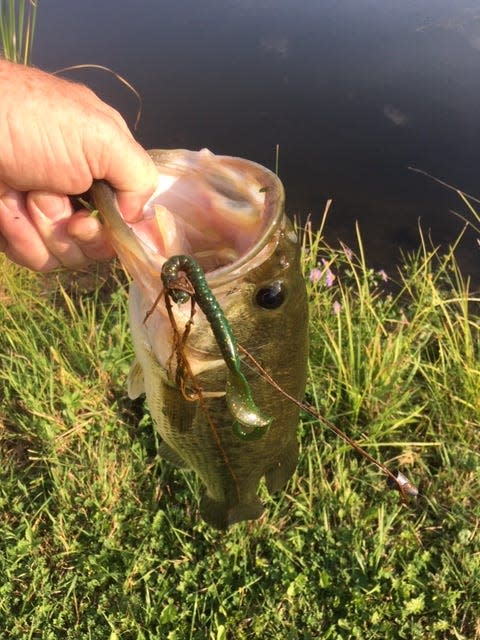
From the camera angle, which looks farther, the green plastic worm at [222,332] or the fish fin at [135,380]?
the fish fin at [135,380]

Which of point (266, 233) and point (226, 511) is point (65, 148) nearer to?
point (266, 233)

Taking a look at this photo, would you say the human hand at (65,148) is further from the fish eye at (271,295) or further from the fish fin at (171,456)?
the fish fin at (171,456)

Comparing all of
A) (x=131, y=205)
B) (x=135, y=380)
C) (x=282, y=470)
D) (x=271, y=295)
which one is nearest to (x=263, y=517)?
(x=282, y=470)

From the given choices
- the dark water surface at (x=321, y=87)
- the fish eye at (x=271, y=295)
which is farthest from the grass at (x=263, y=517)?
the dark water surface at (x=321, y=87)

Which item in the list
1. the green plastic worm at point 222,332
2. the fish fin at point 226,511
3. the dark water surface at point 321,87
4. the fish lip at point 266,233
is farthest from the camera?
the dark water surface at point 321,87

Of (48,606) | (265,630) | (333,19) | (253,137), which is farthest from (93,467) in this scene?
(333,19)

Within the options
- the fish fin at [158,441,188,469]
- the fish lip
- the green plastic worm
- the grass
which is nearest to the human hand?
the fish lip

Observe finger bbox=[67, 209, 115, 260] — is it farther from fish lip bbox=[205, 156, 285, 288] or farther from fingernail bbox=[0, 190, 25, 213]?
fish lip bbox=[205, 156, 285, 288]
